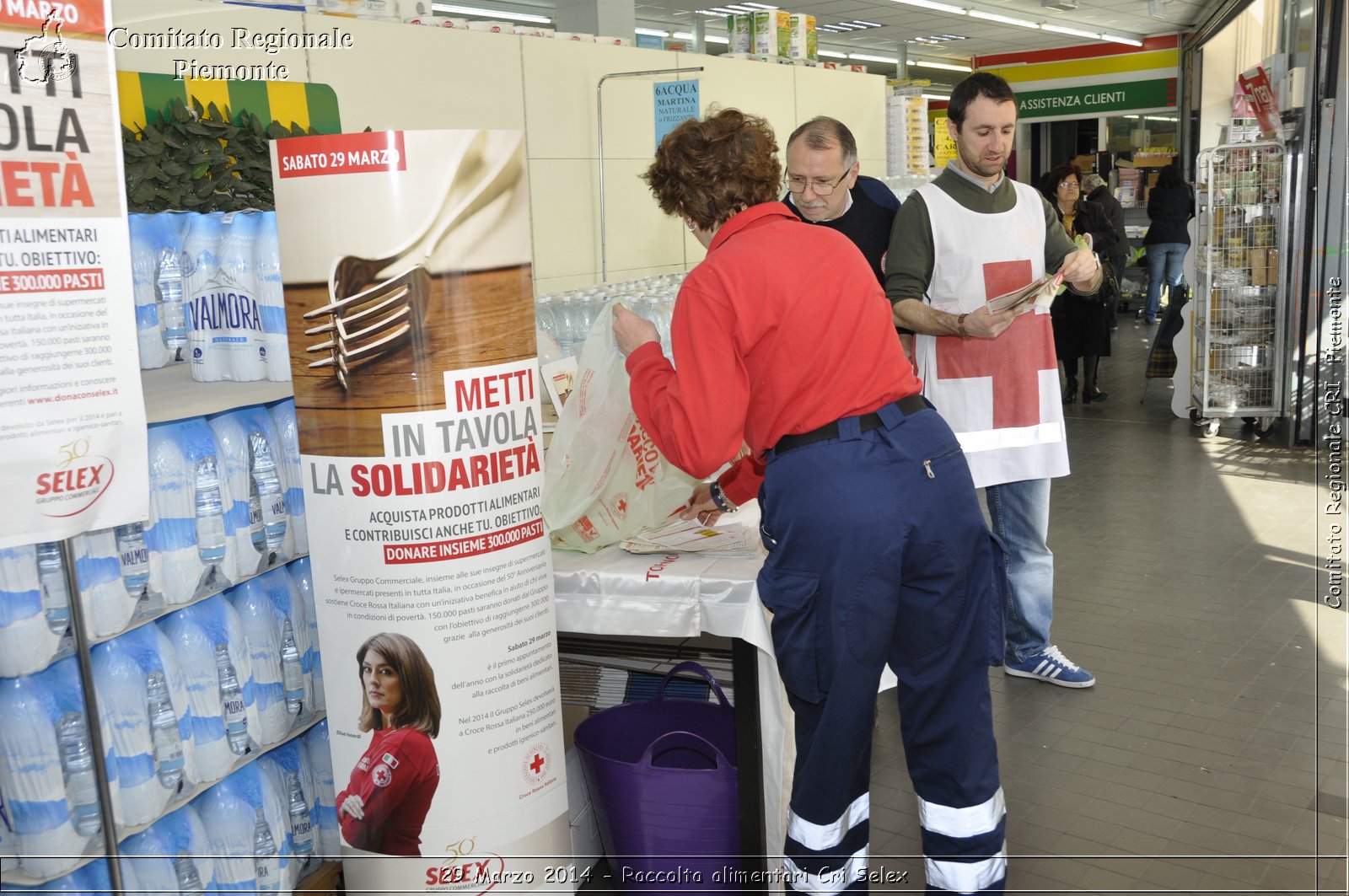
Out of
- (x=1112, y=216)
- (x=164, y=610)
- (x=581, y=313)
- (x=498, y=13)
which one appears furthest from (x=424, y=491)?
(x=498, y=13)

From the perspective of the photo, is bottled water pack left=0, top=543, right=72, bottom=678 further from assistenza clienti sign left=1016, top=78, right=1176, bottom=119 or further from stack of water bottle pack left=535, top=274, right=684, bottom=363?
assistenza clienti sign left=1016, top=78, right=1176, bottom=119

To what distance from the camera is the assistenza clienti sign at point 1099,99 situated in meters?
18.8

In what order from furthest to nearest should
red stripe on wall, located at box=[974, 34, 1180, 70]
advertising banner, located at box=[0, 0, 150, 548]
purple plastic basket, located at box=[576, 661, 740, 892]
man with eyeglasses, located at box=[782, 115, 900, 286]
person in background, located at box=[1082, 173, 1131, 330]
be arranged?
red stripe on wall, located at box=[974, 34, 1180, 70], person in background, located at box=[1082, 173, 1131, 330], man with eyeglasses, located at box=[782, 115, 900, 286], purple plastic basket, located at box=[576, 661, 740, 892], advertising banner, located at box=[0, 0, 150, 548]

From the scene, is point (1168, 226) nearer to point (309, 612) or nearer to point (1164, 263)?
point (1164, 263)

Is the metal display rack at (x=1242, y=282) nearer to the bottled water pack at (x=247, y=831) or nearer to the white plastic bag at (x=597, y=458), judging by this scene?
the white plastic bag at (x=597, y=458)

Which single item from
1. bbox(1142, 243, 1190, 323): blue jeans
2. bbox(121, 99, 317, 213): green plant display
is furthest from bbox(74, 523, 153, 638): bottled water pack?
bbox(1142, 243, 1190, 323): blue jeans

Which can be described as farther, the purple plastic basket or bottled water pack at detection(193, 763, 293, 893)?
the purple plastic basket

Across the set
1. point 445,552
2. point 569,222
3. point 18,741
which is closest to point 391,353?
point 445,552

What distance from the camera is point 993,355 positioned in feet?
11.1

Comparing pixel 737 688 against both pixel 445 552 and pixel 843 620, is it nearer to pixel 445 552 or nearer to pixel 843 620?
pixel 843 620

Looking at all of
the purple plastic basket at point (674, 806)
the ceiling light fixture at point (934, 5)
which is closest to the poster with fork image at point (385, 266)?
the purple plastic basket at point (674, 806)

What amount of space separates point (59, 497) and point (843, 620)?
53.6 inches

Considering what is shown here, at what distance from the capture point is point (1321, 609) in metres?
4.30

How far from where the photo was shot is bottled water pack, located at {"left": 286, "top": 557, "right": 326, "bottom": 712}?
2476 millimetres
